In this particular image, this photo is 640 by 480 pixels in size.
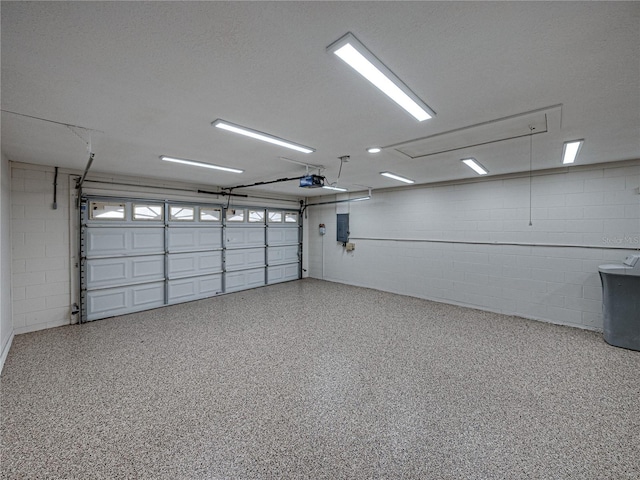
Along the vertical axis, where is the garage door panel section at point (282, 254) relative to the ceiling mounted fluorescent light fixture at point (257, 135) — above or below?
below

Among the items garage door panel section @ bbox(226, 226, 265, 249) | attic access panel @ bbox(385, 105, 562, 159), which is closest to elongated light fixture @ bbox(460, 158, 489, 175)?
attic access panel @ bbox(385, 105, 562, 159)

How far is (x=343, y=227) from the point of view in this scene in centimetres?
761

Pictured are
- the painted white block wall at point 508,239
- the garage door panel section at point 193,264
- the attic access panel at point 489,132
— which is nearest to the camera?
the attic access panel at point 489,132

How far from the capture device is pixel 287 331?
412 centimetres

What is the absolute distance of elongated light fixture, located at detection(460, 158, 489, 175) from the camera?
3.87 meters

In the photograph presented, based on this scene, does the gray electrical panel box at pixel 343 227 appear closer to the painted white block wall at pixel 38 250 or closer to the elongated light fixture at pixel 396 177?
the elongated light fixture at pixel 396 177

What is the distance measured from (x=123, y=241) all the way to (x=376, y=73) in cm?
522

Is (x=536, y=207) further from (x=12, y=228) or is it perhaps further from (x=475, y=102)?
(x=12, y=228)

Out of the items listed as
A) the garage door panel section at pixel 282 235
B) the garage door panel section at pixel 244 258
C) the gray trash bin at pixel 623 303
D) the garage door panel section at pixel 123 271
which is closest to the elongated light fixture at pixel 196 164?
the garage door panel section at pixel 123 271

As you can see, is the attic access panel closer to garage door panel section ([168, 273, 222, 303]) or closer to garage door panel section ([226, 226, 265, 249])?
garage door panel section ([226, 226, 265, 249])

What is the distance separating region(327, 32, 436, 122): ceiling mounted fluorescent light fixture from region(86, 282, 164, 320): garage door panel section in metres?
5.38

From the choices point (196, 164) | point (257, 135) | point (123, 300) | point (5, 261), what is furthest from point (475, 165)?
point (5, 261)

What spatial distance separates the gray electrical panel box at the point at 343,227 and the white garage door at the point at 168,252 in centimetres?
170

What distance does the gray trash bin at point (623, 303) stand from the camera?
349cm
